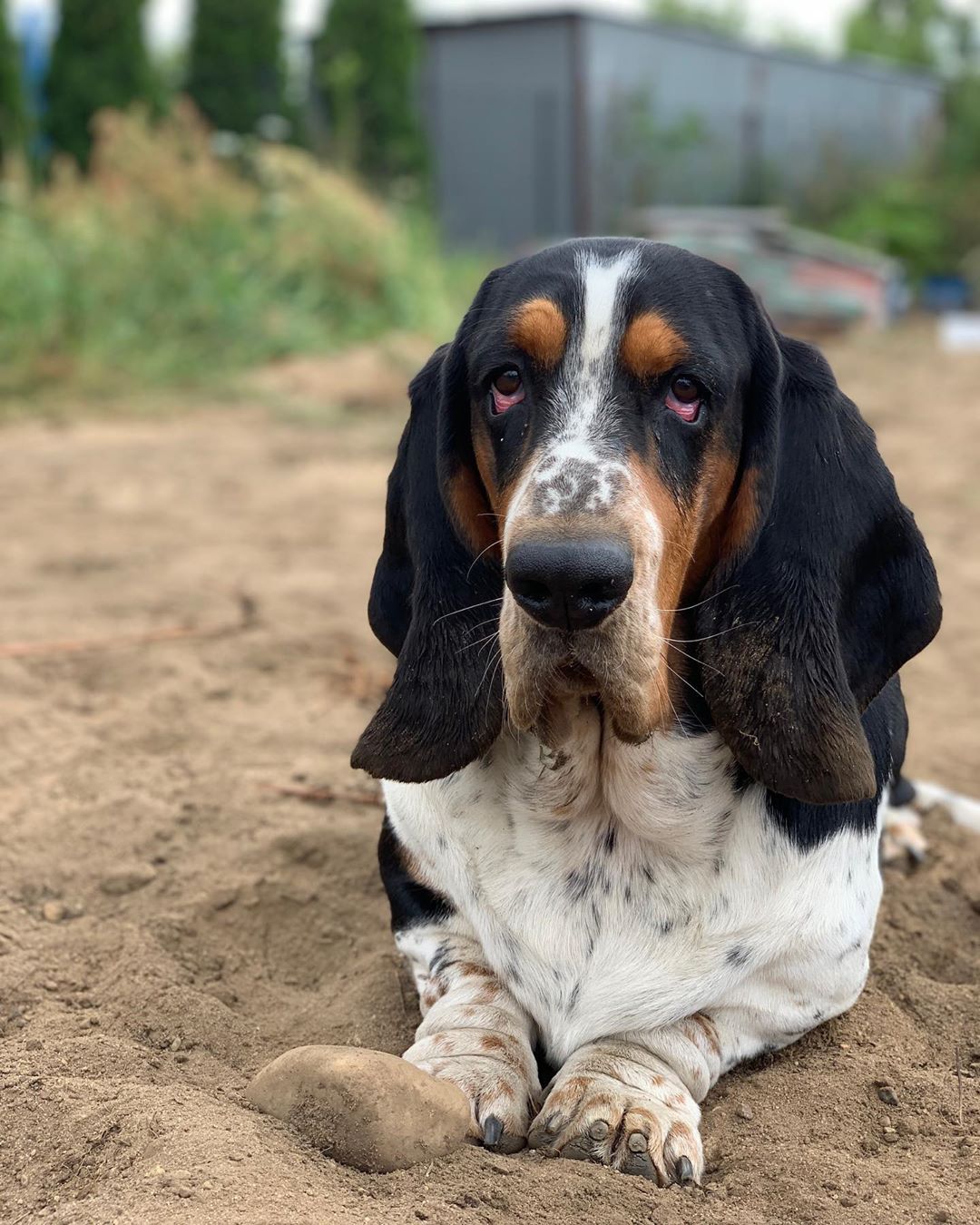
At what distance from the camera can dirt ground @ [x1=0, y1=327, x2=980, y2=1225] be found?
7.54 ft

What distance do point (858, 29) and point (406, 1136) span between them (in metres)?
51.2

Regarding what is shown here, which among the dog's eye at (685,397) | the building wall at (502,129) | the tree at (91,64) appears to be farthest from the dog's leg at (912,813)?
the building wall at (502,129)

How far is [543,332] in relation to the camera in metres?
2.59

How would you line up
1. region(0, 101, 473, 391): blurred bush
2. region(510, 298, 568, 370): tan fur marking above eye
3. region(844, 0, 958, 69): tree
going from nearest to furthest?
region(510, 298, 568, 370): tan fur marking above eye < region(0, 101, 473, 391): blurred bush < region(844, 0, 958, 69): tree

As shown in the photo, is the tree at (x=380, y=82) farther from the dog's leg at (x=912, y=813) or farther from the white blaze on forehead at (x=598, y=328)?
the white blaze on forehead at (x=598, y=328)

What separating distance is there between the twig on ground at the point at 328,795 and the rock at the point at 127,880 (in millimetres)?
568

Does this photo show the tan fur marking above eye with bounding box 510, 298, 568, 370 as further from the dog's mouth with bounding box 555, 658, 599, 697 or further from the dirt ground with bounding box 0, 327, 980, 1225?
the dirt ground with bounding box 0, 327, 980, 1225

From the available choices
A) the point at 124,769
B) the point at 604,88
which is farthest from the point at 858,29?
the point at 124,769

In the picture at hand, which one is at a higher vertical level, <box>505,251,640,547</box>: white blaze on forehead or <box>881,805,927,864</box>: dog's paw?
<box>505,251,640,547</box>: white blaze on forehead

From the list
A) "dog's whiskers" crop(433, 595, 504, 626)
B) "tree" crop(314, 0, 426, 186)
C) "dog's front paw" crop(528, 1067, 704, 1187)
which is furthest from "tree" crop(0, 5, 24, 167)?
"dog's front paw" crop(528, 1067, 704, 1187)

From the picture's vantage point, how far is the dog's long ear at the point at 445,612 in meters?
2.73

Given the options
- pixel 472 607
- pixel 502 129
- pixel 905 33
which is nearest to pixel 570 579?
pixel 472 607

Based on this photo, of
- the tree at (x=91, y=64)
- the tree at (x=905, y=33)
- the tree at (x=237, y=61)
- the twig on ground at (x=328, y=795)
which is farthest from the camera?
the tree at (x=905, y=33)

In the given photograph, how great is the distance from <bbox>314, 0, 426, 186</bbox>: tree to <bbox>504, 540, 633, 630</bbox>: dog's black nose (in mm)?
16866
